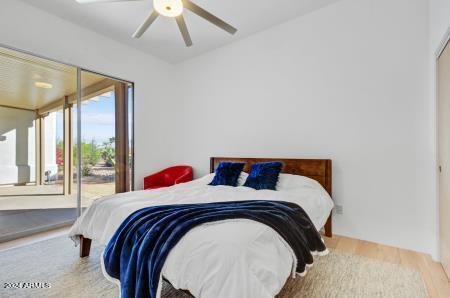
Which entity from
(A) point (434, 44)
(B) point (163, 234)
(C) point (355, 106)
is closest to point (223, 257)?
(B) point (163, 234)

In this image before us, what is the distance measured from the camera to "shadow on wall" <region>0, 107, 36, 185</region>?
3.04 m

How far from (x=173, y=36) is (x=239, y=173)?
8.35 ft

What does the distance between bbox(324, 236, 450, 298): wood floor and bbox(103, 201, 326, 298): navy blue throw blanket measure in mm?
904

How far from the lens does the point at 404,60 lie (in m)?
2.50

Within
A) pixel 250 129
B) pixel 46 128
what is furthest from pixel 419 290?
pixel 46 128

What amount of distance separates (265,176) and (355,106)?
1.40m

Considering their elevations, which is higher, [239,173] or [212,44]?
[212,44]

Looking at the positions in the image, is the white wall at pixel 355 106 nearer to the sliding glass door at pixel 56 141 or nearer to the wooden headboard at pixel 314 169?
the wooden headboard at pixel 314 169

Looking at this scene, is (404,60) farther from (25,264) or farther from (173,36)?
(25,264)

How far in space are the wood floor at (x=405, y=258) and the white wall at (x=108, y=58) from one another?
345 centimetres

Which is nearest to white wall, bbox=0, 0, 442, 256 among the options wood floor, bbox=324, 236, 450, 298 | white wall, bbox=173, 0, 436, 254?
white wall, bbox=173, 0, 436, 254

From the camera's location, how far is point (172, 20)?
131 inches

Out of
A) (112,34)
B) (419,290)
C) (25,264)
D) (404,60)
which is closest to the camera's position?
(419,290)

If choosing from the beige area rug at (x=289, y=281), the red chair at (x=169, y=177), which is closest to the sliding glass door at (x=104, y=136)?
the red chair at (x=169, y=177)
